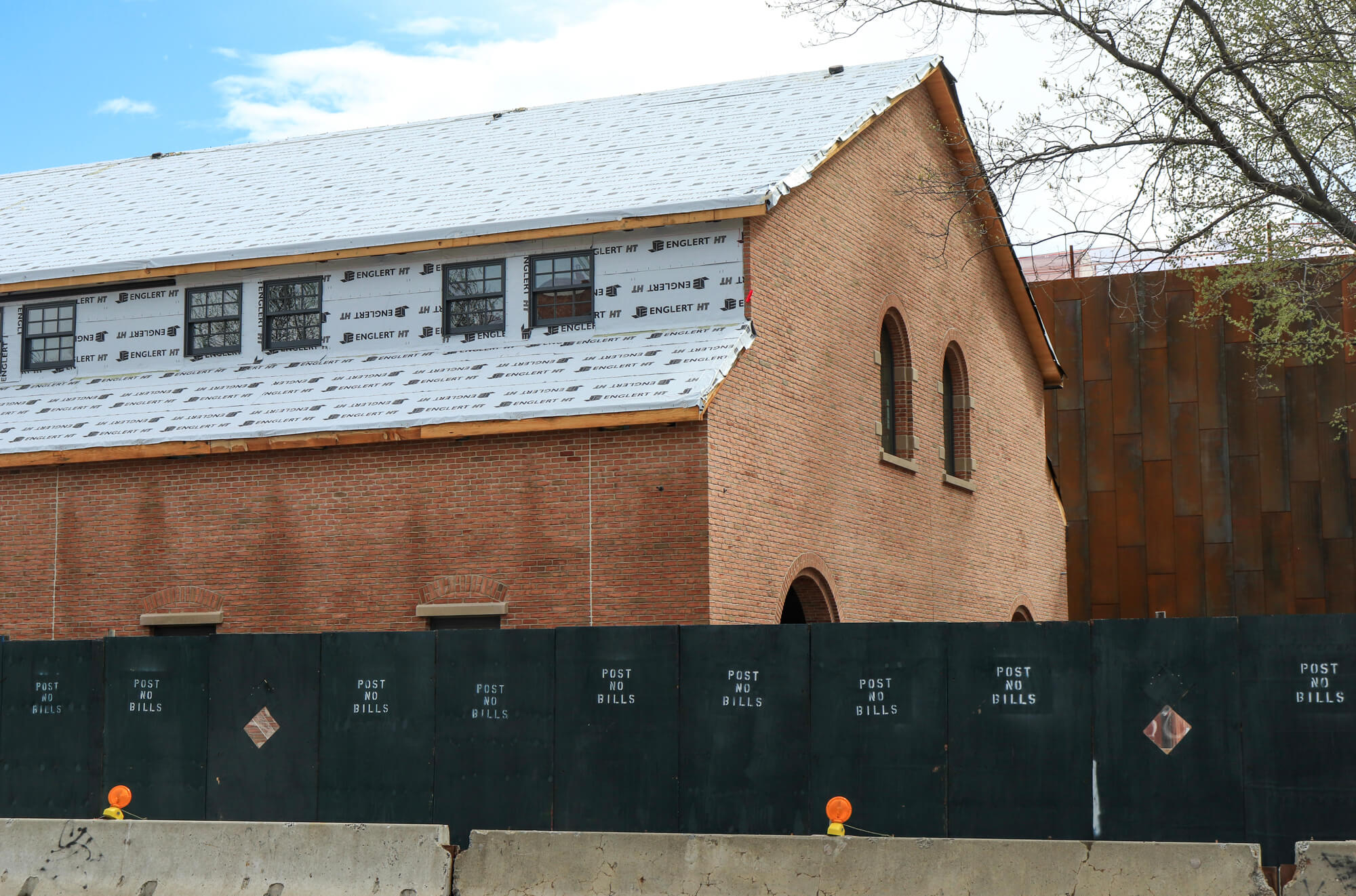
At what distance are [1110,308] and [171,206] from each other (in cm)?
2081

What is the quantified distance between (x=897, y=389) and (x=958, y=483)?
Result: 2.62 m

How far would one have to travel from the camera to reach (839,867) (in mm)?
10289

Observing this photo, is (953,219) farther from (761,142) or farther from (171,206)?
(171,206)

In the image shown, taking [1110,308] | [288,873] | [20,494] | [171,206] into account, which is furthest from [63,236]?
[1110,308]

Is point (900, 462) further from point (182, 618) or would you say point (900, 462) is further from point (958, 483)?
point (182, 618)

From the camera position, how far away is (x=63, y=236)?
2573cm

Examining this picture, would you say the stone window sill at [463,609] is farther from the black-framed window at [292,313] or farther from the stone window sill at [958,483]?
the stone window sill at [958,483]

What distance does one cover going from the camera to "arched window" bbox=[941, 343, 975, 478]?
26719mm

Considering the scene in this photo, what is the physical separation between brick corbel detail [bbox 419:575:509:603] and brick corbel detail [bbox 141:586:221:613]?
3.28 meters

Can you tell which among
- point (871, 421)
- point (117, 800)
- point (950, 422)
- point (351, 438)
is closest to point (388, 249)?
point (351, 438)

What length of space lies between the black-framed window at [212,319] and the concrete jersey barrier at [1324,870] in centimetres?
1764

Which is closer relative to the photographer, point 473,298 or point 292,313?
point 473,298

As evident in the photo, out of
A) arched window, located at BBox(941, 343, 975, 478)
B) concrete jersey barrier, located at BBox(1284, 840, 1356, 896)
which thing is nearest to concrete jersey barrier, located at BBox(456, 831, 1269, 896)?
concrete jersey barrier, located at BBox(1284, 840, 1356, 896)

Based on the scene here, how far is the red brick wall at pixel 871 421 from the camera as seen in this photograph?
19.0m
